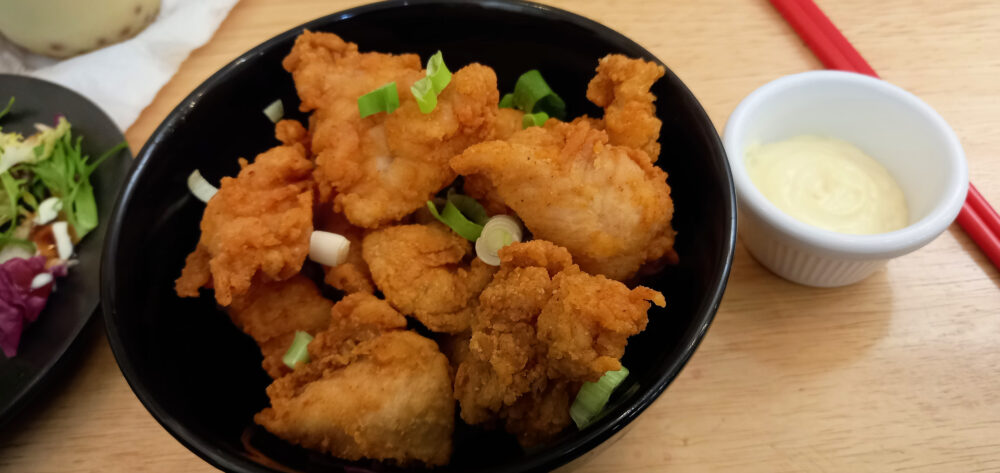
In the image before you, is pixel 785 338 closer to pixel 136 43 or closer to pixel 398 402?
pixel 398 402

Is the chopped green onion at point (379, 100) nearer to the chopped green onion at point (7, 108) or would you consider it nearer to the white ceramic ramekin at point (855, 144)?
the white ceramic ramekin at point (855, 144)

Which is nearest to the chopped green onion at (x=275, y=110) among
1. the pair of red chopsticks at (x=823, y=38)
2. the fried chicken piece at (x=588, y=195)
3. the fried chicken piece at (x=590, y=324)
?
the fried chicken piece at (x=588, y=195)

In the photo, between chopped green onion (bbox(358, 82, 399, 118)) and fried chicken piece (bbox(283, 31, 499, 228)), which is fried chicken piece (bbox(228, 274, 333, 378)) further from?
chopped green onion (bbox(358, 82, 399, 118))

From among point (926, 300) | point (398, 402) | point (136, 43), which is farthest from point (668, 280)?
point (136, 43)

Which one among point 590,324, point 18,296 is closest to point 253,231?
point 590,324

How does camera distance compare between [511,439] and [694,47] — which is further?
[694,47]

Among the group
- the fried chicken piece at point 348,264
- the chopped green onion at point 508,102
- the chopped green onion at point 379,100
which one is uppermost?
the chopped green onion at point 379,100
